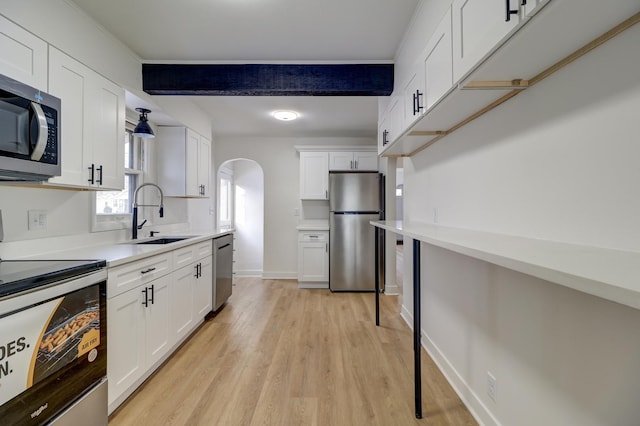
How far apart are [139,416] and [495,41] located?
2543 mm

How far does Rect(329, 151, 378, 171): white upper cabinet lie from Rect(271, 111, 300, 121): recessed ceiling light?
3.06 ft

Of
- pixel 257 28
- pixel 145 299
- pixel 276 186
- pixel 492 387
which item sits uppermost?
pixel 257 28

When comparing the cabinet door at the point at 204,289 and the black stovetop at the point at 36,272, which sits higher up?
the black stovetop at the point at 36,272

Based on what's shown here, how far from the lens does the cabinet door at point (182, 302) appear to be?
7.89 ft

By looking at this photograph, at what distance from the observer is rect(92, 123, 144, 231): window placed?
2.47 meters

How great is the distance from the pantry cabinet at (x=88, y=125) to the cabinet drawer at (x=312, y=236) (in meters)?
2.70

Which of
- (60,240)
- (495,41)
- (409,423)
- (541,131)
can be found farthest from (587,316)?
(60,240)

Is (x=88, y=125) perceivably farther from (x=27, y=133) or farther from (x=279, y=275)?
(x=279, y=275)

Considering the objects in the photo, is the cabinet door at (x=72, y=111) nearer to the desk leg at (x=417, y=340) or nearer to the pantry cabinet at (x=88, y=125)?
the pantry cabinet at (x=88, y=125)

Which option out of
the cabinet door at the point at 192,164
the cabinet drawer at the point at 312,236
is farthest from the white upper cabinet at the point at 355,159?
the cabinet door at the point at 192,164

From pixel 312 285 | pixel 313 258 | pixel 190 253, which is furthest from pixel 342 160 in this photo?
pixel 190 253

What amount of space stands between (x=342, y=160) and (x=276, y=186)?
126 centimetres

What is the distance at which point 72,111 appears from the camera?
1846 mm

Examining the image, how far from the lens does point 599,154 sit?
910mm
